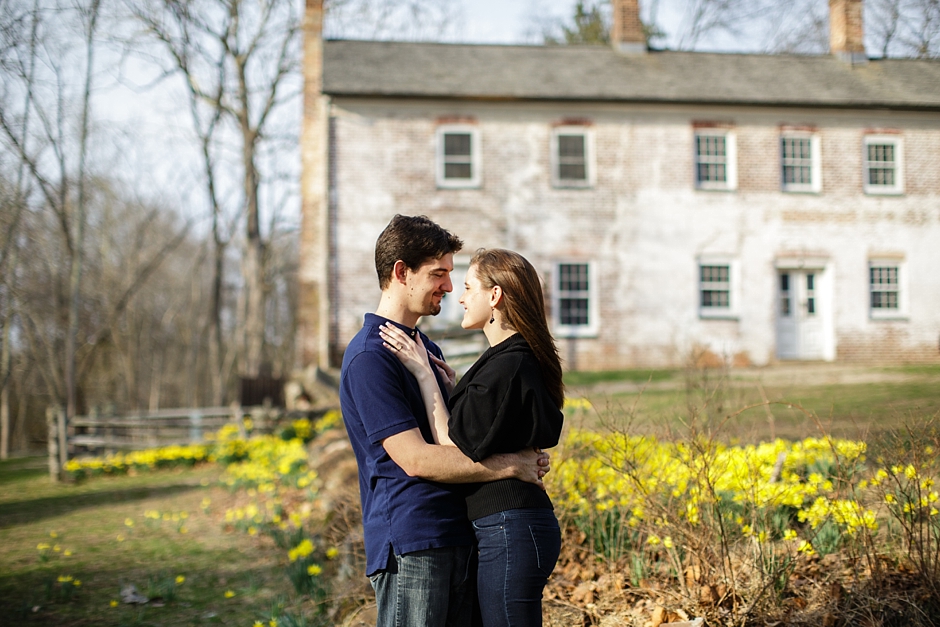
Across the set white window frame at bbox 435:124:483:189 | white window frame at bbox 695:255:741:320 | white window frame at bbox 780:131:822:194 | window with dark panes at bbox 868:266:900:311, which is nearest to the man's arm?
white window frame at bbox 435:124:483:189

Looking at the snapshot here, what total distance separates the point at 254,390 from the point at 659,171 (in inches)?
466

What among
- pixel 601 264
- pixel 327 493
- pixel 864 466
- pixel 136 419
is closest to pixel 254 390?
pixel 136 419

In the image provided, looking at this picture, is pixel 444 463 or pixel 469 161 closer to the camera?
pixel 444 463

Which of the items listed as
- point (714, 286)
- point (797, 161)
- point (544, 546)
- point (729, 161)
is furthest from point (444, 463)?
point (797, 161)

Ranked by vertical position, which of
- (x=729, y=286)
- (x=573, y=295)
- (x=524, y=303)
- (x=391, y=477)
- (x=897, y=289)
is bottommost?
(x=391, y=477)

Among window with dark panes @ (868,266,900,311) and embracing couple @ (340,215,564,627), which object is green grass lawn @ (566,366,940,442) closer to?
embracing couple @ (340,215,564,627)

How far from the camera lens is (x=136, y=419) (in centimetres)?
1478

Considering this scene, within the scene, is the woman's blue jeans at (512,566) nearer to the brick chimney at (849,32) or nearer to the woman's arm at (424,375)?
the woman's arm at (424,375)

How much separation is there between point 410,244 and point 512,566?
1.12 metres

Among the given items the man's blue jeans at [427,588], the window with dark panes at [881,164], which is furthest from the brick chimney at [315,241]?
the man's blue jeans at [427,588]

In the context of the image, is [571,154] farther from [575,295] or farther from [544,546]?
[544,546]

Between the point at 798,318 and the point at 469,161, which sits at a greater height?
the point at 469,161

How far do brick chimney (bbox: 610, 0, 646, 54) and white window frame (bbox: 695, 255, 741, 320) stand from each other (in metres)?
6.56

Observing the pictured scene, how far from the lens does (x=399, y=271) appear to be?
102 inches
